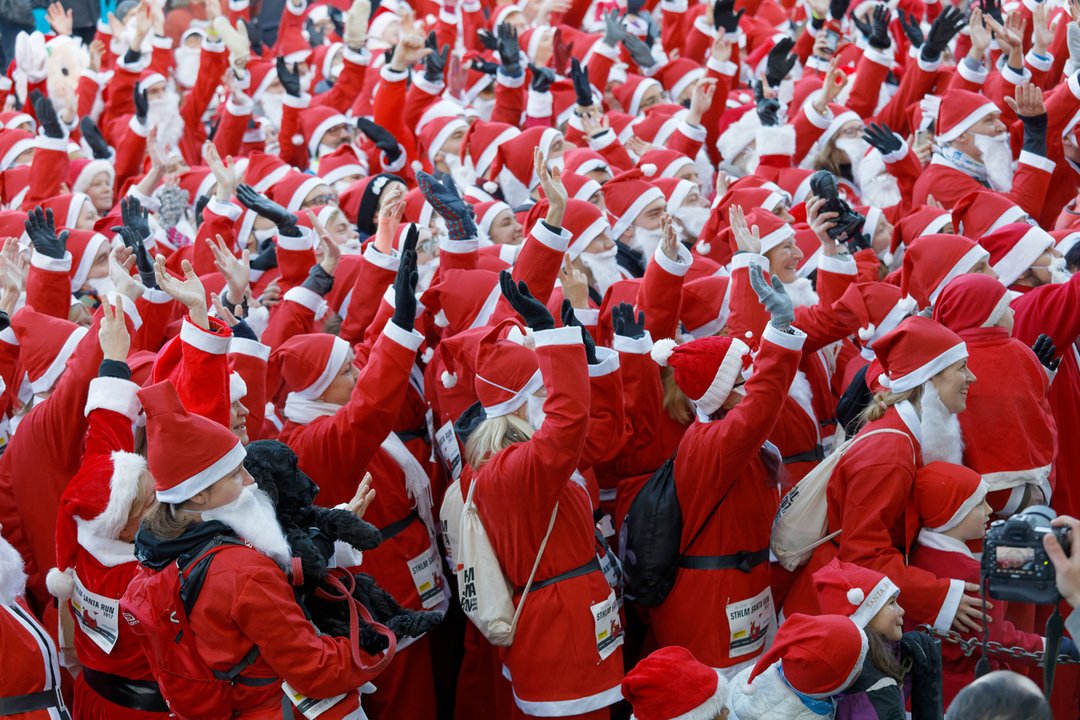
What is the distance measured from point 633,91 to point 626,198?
12.8 ft

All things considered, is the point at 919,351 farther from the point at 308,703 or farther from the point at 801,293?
the point at 308,703

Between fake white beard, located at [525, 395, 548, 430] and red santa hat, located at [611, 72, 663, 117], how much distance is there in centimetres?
642

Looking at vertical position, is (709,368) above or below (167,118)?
above

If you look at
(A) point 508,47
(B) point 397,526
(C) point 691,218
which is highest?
(A) point 508,47

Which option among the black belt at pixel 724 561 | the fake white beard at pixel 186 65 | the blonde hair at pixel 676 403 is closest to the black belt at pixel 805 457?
the blonde hair at pixel 676 403

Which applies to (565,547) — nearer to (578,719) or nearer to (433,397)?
(578,719)

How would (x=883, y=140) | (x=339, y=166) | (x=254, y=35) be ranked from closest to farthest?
1. (x=883, y=140)
2. (x=339, y=166)
3. (x=254, y=35)

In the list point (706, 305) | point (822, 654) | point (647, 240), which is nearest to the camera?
point (822, 654)

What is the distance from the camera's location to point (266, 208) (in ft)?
20.1

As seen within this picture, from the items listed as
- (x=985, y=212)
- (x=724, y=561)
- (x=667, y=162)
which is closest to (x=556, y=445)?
(x=724, y=561)

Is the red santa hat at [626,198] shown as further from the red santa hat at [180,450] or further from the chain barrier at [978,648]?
the red santa hat at [180,450]

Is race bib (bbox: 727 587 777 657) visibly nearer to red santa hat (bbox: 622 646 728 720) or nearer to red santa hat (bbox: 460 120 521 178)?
red santa hat (bbox: 622 646 728 720)

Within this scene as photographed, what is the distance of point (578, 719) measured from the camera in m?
4.14

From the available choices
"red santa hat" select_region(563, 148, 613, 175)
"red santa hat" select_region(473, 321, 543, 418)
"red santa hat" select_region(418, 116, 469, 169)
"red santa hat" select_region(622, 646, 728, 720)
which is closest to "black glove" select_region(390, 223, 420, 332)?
"red santa hat" select_region(473, 321, 543, 418)
